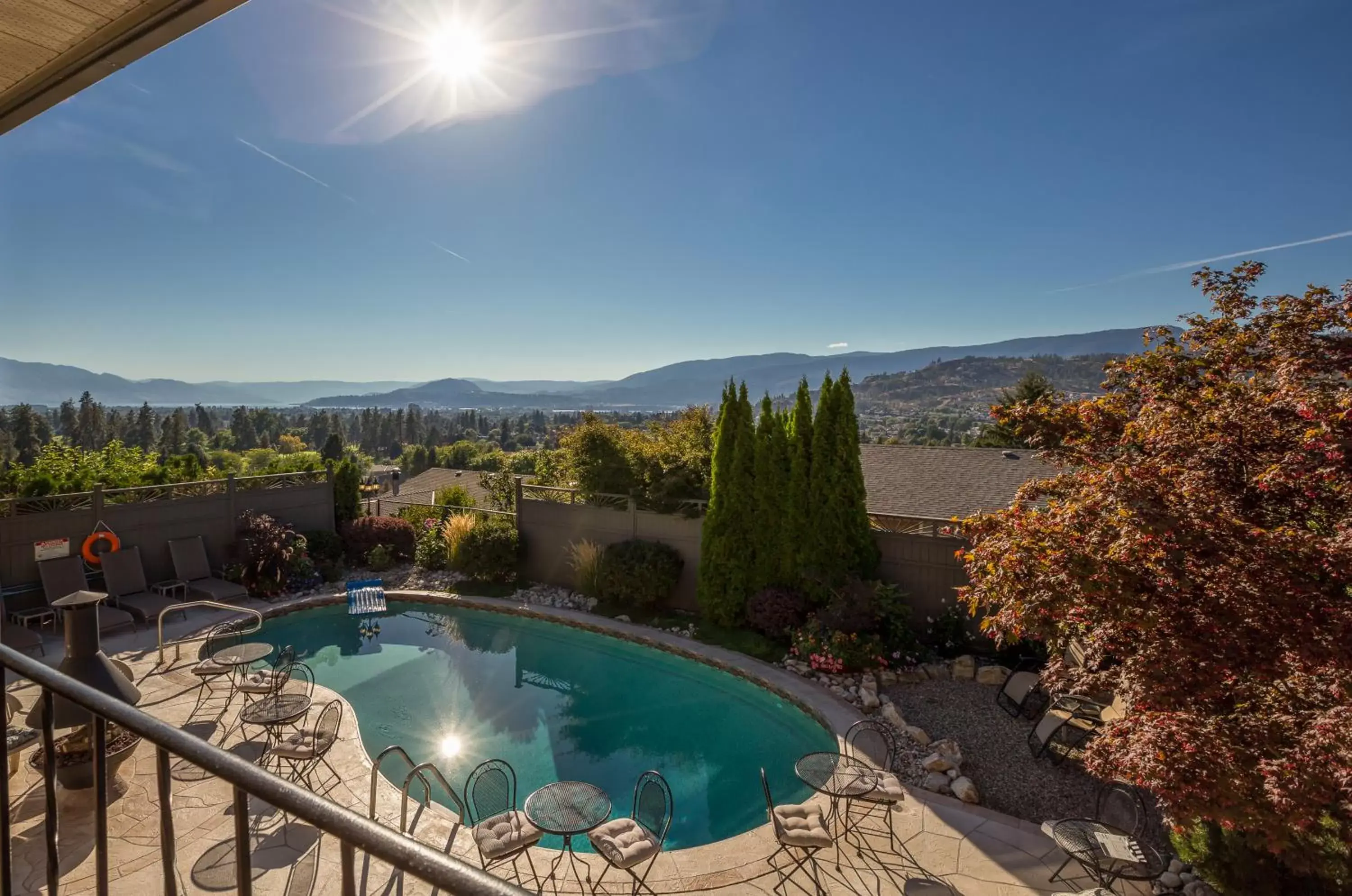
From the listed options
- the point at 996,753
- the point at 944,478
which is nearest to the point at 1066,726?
the point at 996,753

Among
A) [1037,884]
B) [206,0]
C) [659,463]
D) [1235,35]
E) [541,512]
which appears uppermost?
[1235,35]

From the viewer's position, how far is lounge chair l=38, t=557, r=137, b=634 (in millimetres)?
10156

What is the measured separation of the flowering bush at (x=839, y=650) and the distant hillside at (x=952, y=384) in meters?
22.9

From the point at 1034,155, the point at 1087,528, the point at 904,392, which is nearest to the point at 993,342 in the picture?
the point at 904,392

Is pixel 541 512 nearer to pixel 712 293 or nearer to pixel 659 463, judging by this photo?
pixel 659 463

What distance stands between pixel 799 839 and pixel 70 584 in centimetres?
1206

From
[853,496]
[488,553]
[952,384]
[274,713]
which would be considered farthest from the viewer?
[952,384]

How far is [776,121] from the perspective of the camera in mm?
11609

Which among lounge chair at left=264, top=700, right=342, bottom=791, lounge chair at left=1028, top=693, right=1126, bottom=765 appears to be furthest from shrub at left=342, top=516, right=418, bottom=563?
lounge chair at left=1028, top=693, right=1126, bottom=765

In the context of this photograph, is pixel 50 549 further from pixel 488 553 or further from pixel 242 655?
pixel 488 553

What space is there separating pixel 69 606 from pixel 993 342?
13490cm

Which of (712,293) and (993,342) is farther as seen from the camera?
(993,342)

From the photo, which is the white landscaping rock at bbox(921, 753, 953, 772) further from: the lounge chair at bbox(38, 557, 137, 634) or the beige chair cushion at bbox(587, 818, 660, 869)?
the lounge chair at bbox(38, 557, 137, 634)

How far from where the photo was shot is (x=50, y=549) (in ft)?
34.9
